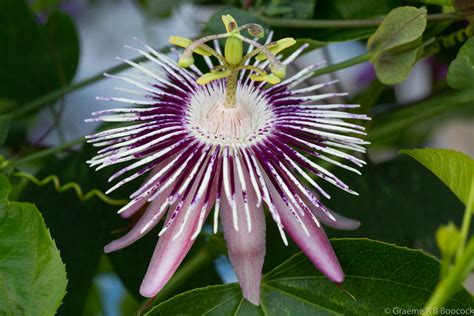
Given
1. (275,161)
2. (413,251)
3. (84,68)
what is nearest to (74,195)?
(275,161)

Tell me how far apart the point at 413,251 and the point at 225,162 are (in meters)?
0.18

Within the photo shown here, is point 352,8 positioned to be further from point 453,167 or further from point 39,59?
point 39,59

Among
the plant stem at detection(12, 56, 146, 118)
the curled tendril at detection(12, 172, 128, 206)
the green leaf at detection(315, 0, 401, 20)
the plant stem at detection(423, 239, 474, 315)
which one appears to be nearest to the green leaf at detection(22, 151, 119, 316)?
the curled tendril at detection(12, 172, 128, 206)

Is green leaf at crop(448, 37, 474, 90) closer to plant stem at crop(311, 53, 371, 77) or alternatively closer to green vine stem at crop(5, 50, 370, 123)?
plant stem at crop(311, 53, 371, 77)

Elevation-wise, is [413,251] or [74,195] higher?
[74,195]

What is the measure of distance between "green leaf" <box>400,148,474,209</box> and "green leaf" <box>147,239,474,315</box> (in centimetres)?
8

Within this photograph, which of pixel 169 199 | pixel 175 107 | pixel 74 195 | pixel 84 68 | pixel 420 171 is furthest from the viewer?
pixel 84 68

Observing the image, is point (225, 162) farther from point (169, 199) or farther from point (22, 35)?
point (22, 35)

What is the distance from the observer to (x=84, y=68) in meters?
2.06

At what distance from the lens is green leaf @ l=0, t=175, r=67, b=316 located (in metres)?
0.69

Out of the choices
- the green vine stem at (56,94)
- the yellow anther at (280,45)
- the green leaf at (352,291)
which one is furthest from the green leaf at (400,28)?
the green vine stem at (56,94)

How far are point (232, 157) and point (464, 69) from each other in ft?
0.78

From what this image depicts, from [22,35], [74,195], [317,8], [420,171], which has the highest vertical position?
[22,35]

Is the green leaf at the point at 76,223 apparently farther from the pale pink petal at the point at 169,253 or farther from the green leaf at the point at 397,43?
the green leaf at the point at 397,43
